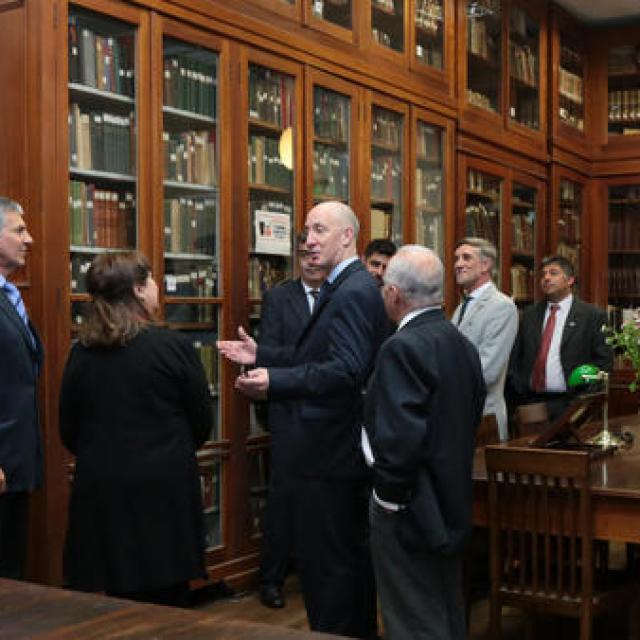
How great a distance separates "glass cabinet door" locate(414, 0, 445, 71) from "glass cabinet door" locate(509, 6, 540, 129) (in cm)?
122

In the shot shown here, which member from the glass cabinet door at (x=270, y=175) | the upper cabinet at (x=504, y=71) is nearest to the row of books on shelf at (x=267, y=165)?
the glass cabinet door at (x=270, y=175)

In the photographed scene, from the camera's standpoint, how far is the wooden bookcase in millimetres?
3986

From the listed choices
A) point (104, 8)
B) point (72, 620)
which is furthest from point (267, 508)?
point (72, 620)

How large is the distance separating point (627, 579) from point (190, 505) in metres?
1.57

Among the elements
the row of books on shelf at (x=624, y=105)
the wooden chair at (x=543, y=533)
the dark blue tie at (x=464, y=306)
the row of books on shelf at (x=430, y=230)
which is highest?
the row of books on shelf at (x=624, y=105)

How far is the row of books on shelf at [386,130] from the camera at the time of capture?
6.09 m

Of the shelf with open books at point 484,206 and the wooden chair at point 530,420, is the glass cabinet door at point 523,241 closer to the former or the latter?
the shelf with open books at point 484,206

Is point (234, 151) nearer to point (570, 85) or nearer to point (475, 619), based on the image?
point (475, 619)

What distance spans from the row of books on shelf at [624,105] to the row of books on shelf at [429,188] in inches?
129

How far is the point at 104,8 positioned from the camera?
166 inches

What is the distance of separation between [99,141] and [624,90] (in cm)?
642

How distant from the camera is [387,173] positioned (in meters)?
6.29

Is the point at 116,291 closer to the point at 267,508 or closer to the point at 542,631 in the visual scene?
the point at 267,508

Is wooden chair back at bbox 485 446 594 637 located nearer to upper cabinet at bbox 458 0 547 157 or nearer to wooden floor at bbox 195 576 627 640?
wooden floor at bbox 195 576 627 640
